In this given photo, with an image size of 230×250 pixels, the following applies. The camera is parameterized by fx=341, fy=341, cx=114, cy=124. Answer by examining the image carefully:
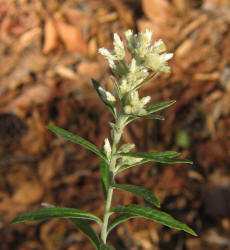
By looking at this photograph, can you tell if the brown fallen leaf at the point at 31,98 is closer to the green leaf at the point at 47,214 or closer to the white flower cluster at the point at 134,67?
the white flower cluster at the point at 134,67

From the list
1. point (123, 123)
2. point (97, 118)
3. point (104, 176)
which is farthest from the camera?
point (97, 118)

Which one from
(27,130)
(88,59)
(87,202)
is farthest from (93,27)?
(87,202)

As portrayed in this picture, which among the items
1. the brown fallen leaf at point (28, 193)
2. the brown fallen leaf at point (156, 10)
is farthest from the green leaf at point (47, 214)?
the brown fallen leaf at point (156, 10)

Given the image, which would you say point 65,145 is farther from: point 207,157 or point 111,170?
point 111,170

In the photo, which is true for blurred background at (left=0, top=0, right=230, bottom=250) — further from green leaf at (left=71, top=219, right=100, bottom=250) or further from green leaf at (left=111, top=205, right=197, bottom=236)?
green leaf at (left=111, top=205, right=197, bottom=236)

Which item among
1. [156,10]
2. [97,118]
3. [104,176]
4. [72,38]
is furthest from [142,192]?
[156,10]

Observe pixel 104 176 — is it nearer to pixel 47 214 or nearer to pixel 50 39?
pixel 47 214

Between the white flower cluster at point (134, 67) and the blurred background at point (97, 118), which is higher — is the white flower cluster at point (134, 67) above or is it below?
above
